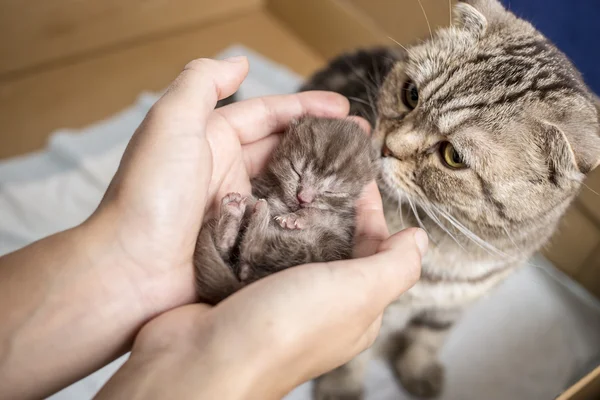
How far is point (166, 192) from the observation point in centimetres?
102

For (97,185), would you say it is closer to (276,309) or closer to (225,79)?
(225,79)

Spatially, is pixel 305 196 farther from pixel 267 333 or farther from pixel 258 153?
pixel 267 333

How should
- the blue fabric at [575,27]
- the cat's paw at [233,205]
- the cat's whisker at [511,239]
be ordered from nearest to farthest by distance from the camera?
1. the cat's paw at [233,205]
2. the cat's whisker at [511,239]
3. the blue fabric at [575,27]

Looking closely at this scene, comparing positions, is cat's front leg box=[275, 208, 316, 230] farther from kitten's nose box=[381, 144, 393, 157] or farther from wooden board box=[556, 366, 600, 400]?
wooden board box=[556, 366, 600, 400]

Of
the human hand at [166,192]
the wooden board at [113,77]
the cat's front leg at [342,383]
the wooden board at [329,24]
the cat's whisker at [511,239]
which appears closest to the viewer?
Result: the human hand at [166,192]

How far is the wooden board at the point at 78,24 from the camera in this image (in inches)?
85.1

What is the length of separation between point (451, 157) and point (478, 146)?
2.8 inches

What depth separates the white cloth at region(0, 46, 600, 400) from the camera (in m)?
1.70

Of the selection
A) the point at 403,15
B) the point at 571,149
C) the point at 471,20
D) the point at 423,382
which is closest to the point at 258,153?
the point at 471,20

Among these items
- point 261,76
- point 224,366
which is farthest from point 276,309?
point 261,76

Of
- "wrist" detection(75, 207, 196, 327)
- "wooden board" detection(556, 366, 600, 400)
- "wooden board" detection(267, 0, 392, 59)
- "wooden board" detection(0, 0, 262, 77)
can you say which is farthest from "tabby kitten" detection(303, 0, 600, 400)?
"wooden board" detection(0, 0, 262, 77)

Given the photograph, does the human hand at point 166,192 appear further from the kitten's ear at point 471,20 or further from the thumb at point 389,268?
the kitten's ear at point 471,20

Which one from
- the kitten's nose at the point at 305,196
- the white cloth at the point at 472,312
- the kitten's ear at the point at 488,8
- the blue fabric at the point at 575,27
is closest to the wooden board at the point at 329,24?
the blue fabric at the point at 575,27

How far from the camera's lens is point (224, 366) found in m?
0.84
